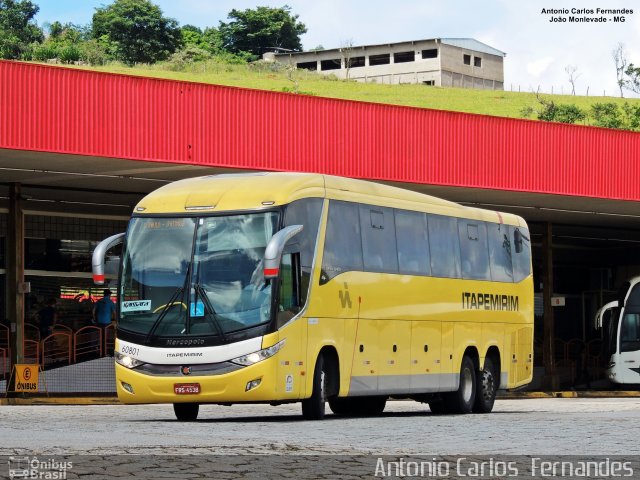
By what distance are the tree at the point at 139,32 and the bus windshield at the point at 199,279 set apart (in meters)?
119

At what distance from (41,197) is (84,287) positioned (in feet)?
10.5

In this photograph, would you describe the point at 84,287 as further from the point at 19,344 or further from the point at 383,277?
the point at 383,277

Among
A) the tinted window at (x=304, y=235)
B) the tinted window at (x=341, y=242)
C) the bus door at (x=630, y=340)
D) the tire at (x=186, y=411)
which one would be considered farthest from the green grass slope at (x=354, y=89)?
the tinted window at (x=304, y=235)

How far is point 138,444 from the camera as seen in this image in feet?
43.4

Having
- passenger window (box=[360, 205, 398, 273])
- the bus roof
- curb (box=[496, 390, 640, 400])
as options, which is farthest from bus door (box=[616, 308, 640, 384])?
the bus roof

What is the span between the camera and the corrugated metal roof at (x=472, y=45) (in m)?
147

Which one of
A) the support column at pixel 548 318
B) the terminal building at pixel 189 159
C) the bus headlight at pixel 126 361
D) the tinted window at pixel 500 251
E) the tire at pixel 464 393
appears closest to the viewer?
the bus headlight at pixel 126 361

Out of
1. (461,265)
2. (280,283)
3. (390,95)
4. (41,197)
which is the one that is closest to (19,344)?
(41,197)

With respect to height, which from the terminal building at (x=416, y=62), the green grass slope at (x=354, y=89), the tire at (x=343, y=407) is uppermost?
the terminal building at (x=416, y=62)

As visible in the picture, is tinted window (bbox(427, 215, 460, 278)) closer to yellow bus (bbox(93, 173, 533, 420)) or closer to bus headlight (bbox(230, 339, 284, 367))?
yellow bus (bbox(93, 173, 533, 420))

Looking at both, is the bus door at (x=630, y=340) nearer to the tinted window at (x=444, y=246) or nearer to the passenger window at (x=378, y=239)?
the tinted window at (x=444, y=246)

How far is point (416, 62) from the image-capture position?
484ft

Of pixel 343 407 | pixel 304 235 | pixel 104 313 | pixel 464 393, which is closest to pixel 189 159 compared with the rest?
pixel 104 313

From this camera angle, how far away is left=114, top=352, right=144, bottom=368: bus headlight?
19.2 metres
